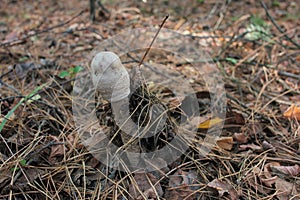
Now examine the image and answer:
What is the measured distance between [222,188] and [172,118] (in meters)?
0.43

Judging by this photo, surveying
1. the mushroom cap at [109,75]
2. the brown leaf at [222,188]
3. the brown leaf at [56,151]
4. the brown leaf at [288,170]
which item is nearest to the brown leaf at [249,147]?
the brown leaf at [288,170]

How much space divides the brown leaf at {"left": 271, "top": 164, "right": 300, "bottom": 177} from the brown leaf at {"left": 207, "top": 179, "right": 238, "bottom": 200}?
0.86 ft

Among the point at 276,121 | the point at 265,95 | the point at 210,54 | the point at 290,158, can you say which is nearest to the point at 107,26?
the point at 210,54

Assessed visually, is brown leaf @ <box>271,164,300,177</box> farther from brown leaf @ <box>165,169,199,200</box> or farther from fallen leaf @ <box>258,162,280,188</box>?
brown leaf @ <box>165,169,199,200</box>

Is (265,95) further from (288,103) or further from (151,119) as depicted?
(151,119)

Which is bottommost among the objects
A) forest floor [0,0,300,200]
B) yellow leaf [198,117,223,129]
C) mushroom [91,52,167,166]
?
forest floor [0,0,300,200]

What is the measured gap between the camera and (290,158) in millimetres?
1437

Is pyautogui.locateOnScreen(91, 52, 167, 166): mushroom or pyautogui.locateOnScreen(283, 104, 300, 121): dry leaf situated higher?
pyautogui.locateOnScreen(91, 52, 167, 166): mushroom

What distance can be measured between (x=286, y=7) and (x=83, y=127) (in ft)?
9.77

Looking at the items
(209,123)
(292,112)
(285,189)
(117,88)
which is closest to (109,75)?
(117,88)

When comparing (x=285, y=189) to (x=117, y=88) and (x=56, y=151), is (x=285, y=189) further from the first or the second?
(x=56, y=151)

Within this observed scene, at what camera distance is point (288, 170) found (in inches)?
→ 53.6

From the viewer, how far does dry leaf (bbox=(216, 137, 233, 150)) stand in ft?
4.88

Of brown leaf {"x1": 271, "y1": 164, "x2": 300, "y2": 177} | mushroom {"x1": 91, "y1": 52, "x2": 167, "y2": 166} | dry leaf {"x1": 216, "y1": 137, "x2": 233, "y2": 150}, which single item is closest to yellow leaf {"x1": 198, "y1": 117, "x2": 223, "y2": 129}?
dry leaf {"x1": 216, "y1": 137, "x2": 233, "y2": 150}
